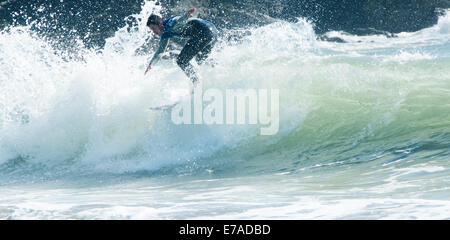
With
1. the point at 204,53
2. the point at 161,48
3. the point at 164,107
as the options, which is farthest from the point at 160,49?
the point at 164,107

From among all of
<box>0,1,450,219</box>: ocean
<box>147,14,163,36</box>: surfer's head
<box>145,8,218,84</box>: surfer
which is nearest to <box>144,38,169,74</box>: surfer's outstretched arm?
<box>145,8,218,84</box>: surfer

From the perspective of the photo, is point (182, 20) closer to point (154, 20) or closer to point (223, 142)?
point (154, 20)

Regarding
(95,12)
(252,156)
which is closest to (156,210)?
(252,156)

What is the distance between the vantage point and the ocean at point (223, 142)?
4.93 m

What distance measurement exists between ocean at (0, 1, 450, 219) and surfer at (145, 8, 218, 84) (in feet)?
2.08

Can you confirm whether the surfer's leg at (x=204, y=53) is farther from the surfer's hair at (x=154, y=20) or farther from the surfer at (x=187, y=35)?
the surfer's hair at (x=154, y=20)

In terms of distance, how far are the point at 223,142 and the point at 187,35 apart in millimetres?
1636

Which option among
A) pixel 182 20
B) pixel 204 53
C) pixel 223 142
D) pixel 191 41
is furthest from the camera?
pixel 204 53

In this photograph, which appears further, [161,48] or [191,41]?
[191,41]

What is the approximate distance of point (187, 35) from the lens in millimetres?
8352

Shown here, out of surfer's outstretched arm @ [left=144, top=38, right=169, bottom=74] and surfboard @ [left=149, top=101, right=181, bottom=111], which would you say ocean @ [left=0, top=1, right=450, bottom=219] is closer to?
surfboard @ [left=149, top=101, right=181, bottom=111]

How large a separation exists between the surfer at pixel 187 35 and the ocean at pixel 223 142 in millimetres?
635

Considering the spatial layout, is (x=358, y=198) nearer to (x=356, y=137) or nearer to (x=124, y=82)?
(x=356, y=137)

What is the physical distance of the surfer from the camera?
8.02 m
